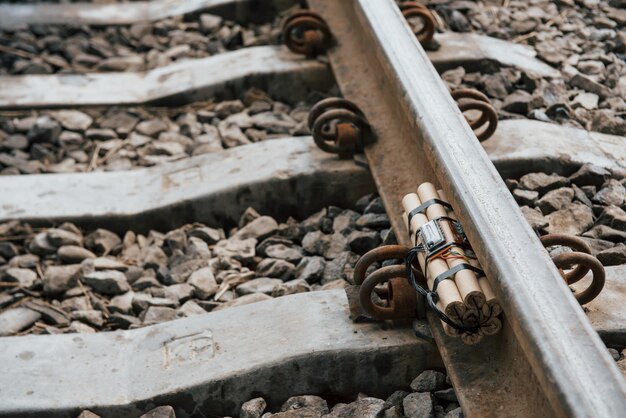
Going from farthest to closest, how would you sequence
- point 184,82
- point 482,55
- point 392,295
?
point 184,82
point 482,55
point 392,295

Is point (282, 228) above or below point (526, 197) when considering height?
below

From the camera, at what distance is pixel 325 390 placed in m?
2.87

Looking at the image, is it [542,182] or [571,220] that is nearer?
[571,220]

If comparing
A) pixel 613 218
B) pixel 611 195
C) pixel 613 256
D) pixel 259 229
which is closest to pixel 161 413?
pixel 259 229

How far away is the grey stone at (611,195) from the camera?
3.41 m

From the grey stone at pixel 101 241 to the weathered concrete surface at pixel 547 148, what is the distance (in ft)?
4.78

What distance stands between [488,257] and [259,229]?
136 centimetres

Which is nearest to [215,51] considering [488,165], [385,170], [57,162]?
[57,162]

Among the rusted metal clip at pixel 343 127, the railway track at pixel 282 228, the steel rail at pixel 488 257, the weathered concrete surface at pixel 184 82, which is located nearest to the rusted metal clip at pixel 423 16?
the railway track at pixel 282 228

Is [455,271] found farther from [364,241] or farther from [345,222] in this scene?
[345,222]

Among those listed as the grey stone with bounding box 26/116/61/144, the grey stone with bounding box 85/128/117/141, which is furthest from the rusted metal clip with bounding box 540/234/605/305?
the grey stone with bounding box 26/116/61/144

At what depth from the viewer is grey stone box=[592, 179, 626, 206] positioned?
3.41 metres

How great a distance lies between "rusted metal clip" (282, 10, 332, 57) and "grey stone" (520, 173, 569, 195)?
156 cm

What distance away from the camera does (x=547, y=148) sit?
3.68 meters
